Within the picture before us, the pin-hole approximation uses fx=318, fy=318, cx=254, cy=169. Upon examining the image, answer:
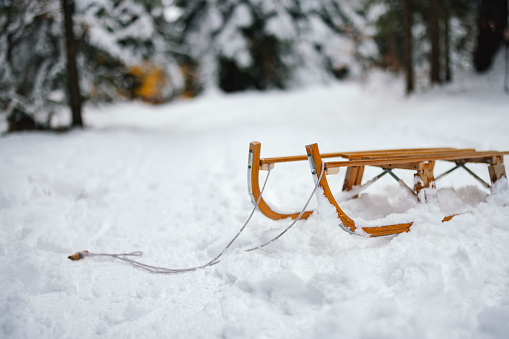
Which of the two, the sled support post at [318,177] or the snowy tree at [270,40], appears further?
the snowy tree at [270,40]

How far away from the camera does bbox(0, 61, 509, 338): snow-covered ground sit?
2027 mm

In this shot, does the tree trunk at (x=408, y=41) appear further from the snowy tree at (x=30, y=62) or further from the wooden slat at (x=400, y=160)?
the snowy tree at (x=30, y=62)

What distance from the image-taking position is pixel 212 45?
18.1 m

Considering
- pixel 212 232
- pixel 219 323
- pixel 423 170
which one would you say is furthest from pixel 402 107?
pixel 219 323

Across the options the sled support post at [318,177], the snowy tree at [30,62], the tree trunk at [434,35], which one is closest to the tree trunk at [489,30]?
the tree trunk at [434,35]

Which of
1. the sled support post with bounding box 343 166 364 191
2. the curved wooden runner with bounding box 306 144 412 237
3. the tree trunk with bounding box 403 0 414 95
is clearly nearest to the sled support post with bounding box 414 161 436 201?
the curved wooden runner with bounding box 306 144 412 237

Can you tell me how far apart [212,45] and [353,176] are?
1659 centimetres

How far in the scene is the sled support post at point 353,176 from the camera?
344 centimetres

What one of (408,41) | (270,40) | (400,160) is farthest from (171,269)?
(270,40)

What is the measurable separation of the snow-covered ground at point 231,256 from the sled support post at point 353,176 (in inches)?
7.9

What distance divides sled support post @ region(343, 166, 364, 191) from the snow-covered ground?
0.66 feet

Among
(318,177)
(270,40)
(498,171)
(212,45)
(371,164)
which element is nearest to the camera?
(318,177)

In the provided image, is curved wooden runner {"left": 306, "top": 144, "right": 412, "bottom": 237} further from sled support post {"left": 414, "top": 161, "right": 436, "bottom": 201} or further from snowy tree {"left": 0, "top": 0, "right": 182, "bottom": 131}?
snowy tree {"left": 0, "top": 0, "right": 182, "bottom": 131}

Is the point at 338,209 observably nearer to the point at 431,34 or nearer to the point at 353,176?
the point at 353,176
